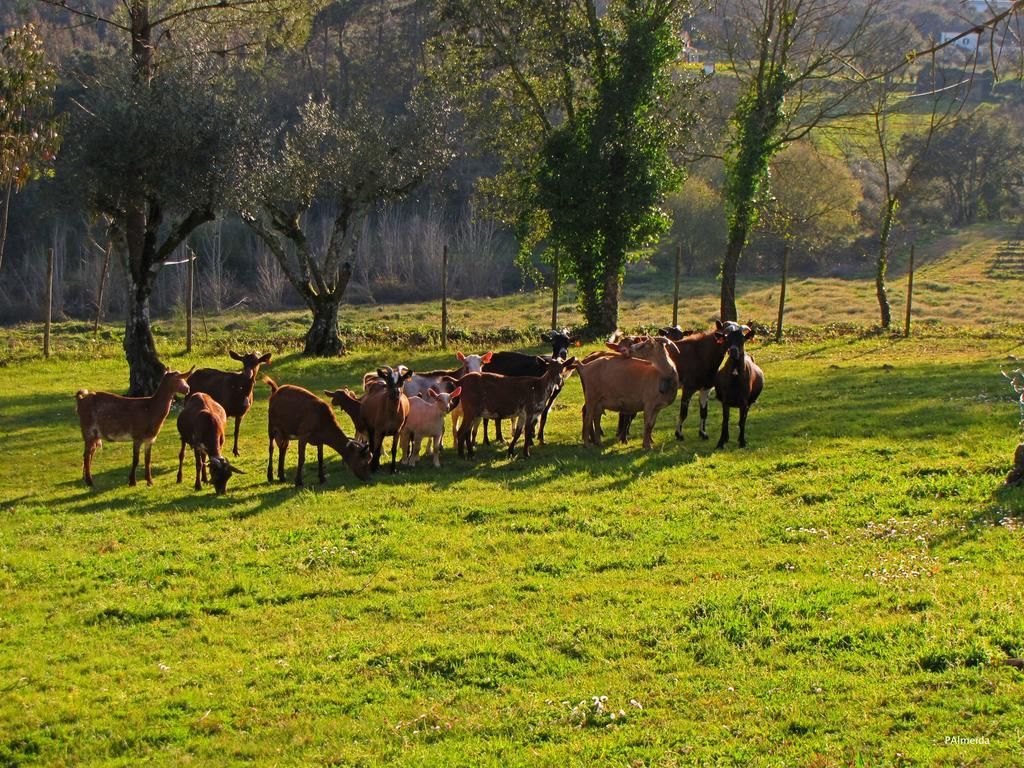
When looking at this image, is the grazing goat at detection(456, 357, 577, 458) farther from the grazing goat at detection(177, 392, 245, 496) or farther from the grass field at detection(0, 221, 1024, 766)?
the grazing goat at detection(177, 392, 245, 496)

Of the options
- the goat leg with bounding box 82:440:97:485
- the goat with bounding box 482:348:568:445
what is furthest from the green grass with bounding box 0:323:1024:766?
the goat with bounding box 482:348:568:445

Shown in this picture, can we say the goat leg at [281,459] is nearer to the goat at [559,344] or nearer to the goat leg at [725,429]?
the goat at [559,344]

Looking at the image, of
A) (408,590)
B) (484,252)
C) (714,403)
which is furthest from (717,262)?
(408,590)

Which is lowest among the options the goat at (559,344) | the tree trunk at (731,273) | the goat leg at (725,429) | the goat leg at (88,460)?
the goat leg at (88,460)

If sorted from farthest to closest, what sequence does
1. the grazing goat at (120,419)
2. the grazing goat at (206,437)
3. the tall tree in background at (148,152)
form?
the tall tree in background at (148,152) → the grazing goat at (120,419) → the grazing goat at (206,437)

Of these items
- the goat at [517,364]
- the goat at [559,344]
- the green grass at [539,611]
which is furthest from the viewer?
the goat at [517,364]

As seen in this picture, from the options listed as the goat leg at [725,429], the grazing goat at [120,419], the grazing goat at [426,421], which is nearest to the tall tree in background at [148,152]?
the grazing goat at [120,419]

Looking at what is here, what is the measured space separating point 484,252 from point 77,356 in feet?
103

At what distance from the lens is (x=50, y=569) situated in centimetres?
1193

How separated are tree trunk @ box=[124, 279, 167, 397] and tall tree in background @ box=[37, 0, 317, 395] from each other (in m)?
0.02

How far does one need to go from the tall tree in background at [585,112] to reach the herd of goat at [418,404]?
49.0ft

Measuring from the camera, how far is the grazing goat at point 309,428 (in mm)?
16406

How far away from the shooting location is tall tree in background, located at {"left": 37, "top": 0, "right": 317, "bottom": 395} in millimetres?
22859

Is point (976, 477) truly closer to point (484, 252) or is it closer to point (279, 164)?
point (279, 164)
